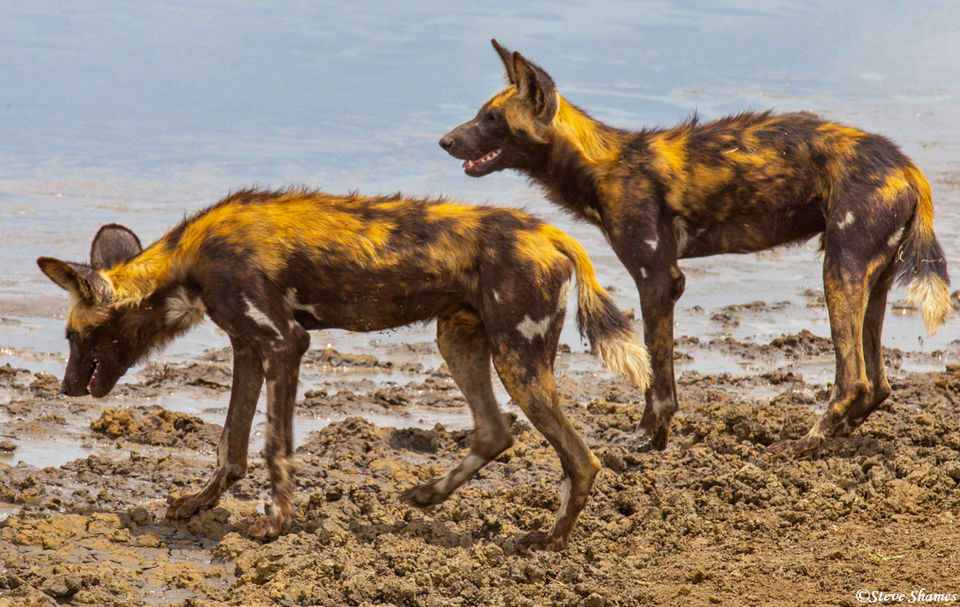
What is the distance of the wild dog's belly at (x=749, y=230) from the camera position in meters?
7.62

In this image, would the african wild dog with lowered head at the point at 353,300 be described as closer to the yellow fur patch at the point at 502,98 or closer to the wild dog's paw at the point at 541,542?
the wild dog's paw at the point at 541,542

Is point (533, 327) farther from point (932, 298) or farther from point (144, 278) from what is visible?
point (932, 298)

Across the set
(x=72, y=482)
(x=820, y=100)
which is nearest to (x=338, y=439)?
(x=72, y=482)

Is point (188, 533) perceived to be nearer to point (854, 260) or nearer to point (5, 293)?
point (854, 260)

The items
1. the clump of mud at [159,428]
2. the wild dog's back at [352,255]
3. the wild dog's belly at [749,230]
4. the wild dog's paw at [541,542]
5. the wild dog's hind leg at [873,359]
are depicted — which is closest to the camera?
the wild dog's paw at [541,542]

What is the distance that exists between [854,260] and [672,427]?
4.56 ft

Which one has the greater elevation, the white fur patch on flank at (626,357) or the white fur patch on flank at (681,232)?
the white fur patch on flank at (681,232)

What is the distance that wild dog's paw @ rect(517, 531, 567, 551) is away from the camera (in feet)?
19.3

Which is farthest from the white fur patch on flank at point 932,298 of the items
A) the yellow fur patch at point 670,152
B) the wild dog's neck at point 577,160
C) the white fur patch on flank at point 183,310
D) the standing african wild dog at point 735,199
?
the white fur patch on flank at point 183,310

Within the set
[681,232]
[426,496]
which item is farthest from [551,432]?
[681,232]

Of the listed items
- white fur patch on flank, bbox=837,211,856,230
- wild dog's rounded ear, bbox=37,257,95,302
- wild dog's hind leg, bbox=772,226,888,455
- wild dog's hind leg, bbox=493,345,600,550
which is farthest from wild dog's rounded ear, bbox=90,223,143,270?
white fur patch on flank, bbox=837,211,856,230

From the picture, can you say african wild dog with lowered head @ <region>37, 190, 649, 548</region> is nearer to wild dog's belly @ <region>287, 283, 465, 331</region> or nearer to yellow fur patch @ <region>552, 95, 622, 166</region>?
wild dog's belly @ <region>287, 283, 465, 331</region>

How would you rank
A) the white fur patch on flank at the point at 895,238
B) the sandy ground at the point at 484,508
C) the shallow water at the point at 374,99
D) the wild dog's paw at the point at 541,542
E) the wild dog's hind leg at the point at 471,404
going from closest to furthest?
the sandy ground at the point at 484,508 < the wild dog's paw at the point at 541,542 < the wild dog's hind leg at the point at 471,404 < the white fur patch on flank at the point at 895,238 < the shallow water at the point at 374,99

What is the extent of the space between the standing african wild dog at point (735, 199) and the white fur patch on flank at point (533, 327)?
1774 mm
